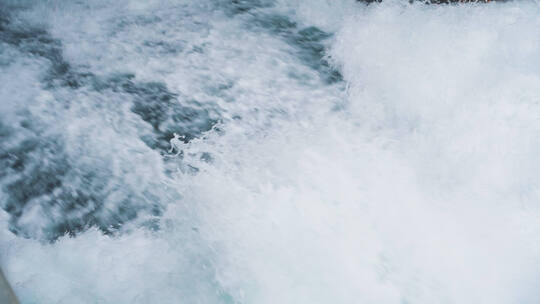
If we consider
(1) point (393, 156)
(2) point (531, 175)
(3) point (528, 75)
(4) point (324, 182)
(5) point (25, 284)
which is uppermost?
(3) point (528, 75)

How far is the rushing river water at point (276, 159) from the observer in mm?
2104

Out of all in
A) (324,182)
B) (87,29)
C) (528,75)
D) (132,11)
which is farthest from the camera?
(132,11)

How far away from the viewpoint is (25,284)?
6.69 feet

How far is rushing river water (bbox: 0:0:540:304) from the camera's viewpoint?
6.90ft

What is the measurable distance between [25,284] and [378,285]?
6.85 feet

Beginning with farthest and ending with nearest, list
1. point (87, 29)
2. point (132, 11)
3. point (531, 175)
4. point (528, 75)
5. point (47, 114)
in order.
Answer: point (132, 11) → point (87, 29) → point (47, 114) → point (528, 75) → point (531, 175)

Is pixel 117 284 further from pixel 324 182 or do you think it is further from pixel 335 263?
pixel 324 182

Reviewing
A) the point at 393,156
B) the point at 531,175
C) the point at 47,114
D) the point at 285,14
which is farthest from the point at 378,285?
the point at 285,14

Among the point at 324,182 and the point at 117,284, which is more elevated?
the point at 324,182

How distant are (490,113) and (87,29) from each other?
13.5ft

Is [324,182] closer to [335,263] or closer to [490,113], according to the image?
[335,263]

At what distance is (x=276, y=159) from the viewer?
2.66 meters

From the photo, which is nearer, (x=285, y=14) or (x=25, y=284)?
(x=25, y=284)

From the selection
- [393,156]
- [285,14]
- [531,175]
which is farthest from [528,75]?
[285,14]
